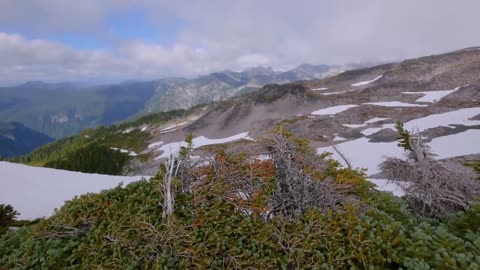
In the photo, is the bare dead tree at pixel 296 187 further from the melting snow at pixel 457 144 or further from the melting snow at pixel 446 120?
the melting snow at pixel 446 120

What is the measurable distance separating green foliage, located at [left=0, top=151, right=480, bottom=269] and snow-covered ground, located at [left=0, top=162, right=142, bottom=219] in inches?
367

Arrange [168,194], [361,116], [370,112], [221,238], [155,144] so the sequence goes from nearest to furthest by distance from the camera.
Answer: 1. [221,238]
2. [168,194]
3. [361,116]
4. [370,112]
5. [155,144]

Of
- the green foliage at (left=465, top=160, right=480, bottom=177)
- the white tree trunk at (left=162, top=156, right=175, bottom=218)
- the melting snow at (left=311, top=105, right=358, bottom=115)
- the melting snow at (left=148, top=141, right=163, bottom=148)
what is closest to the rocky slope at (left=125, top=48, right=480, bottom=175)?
the melting snow at (left=311, top=105, right=358, bottom=115)

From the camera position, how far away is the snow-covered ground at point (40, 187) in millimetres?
15125

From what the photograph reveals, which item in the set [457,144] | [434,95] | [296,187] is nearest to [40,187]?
[296,187]

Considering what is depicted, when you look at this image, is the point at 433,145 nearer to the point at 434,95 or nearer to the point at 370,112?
the point at 370,112

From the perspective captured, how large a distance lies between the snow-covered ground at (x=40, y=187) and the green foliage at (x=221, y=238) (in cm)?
933

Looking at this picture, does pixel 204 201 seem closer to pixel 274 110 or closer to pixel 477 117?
pixel 477 117

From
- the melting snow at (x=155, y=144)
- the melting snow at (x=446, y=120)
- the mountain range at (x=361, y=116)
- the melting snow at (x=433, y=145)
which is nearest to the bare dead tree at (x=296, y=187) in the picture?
the melting snow at (x=433, y=145)

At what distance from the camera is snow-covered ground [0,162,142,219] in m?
15.1

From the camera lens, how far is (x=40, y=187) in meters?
17.8

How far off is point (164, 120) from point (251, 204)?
141 meters

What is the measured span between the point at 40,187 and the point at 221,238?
1716cm

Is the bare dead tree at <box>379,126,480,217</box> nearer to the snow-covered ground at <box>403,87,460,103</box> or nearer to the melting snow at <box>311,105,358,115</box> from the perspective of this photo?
the melting snow at <box>311,105,358,115</box>
